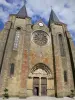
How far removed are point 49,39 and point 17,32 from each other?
16.4 feet

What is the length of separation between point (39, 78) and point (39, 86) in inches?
39.7

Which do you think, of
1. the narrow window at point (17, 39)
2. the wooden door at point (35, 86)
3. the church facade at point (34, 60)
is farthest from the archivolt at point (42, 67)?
the narrow window at point (17, 39)

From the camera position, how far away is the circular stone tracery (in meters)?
18.4

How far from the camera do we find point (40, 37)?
19203 millimetres

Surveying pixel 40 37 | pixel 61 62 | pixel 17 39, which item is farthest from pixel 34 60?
pixel 40 37

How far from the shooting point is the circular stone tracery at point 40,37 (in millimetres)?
18444

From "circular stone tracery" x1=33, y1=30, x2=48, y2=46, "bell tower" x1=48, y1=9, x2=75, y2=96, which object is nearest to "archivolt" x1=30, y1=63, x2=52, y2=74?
"bell tower" x1=48, y1=9, x2=75, y2=96

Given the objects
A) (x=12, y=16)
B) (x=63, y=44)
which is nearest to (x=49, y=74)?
(x=63, y=44)

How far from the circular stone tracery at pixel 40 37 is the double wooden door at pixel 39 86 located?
5.21 meters

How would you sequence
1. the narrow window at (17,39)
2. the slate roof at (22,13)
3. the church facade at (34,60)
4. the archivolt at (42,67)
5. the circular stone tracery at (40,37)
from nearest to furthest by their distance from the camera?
1. the church facade at (34,60)
2. the archivolt at (42,67)
3. the narrow window at (17,39)
4. the circular stone tracery at (40,37)
5. the slate roof at (22,13)

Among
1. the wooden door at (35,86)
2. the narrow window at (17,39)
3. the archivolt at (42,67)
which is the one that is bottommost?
the wooden door at (35,86)

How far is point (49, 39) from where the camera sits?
19.2 m

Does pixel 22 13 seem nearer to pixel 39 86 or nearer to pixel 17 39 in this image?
pixel 17 39

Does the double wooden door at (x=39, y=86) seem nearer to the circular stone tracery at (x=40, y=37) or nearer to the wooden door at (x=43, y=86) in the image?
the wooden door at (x=43, y=86)
